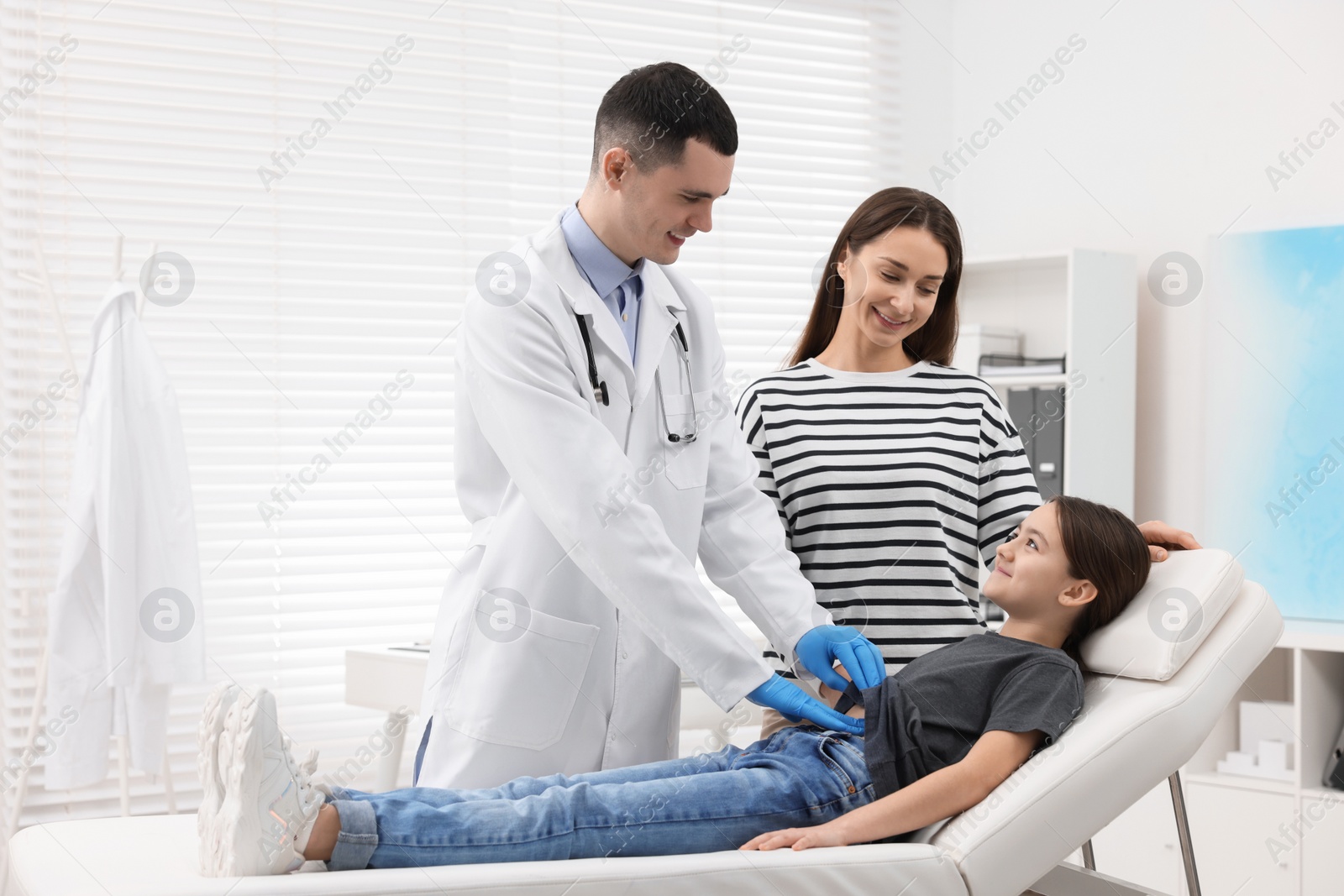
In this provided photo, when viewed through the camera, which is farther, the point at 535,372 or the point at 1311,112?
the point at 1311,112

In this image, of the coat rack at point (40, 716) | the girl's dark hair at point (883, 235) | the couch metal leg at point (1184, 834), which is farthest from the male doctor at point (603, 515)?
the coat rack at point (40, 716)

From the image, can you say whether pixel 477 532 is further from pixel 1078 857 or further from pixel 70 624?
pixel 1078 857

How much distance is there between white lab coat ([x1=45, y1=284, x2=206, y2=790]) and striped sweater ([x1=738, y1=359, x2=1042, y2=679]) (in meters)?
1.48

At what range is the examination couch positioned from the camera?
48.4 inches

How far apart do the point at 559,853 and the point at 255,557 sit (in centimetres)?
215

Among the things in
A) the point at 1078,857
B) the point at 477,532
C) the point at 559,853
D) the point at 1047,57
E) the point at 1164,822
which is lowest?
the point at 1078,857

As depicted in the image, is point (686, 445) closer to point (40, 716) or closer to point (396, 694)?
point (396, 694)


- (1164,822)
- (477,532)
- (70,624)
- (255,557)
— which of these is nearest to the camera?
(477,532)

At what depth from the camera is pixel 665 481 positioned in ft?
5.41

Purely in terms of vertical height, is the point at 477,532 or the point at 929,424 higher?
the point at 929,424

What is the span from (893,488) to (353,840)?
0.90 m

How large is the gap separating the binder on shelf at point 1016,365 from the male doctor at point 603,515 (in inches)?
80.7

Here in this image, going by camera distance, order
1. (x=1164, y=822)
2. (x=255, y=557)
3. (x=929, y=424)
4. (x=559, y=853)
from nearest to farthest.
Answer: (x=559, y=853)
(x=929, y=424)
(x=1164, y=822)
(x=255, y=557)

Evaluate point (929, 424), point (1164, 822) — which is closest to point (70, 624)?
point (929, 424)
